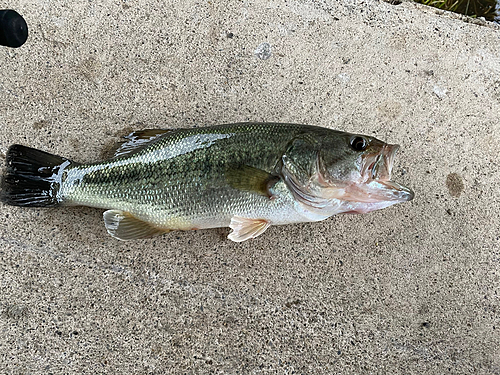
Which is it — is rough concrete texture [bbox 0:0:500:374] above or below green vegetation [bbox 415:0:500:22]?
below

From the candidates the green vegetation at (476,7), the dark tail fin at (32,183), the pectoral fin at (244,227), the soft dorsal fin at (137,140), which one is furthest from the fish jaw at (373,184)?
the green vegetation at (476,7)

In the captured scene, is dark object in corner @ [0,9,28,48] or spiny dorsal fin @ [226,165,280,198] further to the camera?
spiny dorsal fin @ [226,165,280,198]

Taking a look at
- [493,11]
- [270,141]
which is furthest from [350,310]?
[493,11]

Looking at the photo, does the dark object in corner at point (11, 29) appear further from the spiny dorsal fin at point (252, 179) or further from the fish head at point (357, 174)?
the fish head at point (357, 174)

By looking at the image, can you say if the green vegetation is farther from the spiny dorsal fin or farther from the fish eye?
the spiny dorsal fin

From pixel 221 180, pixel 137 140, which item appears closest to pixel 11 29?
pixel 137 140

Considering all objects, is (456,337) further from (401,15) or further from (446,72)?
(401,15)

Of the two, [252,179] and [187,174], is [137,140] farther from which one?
[252,179]

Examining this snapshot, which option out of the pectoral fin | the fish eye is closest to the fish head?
the fish eye
